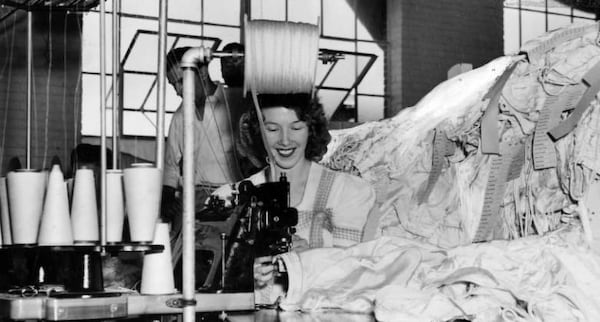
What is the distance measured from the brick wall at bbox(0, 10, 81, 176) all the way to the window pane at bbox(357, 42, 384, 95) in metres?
1.82

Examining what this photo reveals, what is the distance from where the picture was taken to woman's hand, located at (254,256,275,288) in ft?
7.73

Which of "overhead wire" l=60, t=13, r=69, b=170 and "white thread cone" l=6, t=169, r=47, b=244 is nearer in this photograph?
"white thread cone" l=6, t=169, r=47, b=244

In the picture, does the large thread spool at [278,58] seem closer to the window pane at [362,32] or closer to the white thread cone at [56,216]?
the white thread cone at [56,216]

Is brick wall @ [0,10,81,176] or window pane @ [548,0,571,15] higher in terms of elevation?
window pane @ [548,0,571,15]

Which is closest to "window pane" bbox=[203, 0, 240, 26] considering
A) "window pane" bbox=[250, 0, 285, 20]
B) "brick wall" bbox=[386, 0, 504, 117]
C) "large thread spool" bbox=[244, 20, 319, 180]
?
"window pane" bbox=[250, 0, 285, 20]

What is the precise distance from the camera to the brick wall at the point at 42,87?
5289 mm

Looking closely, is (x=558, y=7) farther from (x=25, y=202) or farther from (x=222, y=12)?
(x=25, y=202)

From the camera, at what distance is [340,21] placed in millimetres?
6461

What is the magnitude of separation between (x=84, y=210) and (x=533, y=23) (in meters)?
4.45

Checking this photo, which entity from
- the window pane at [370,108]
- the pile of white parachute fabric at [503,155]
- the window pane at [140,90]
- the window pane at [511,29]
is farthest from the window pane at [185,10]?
the pile of white parachute fabric at [503,155]

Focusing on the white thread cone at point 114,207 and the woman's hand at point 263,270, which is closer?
the white thread cone at point 114,207

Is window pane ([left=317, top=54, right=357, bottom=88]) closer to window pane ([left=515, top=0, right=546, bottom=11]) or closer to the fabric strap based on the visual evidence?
window pane ([left=515, top=0, right=546, bottom=11])

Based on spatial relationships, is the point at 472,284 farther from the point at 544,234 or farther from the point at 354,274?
the point at 544,234

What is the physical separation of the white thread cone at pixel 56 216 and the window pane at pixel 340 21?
4530 mm
